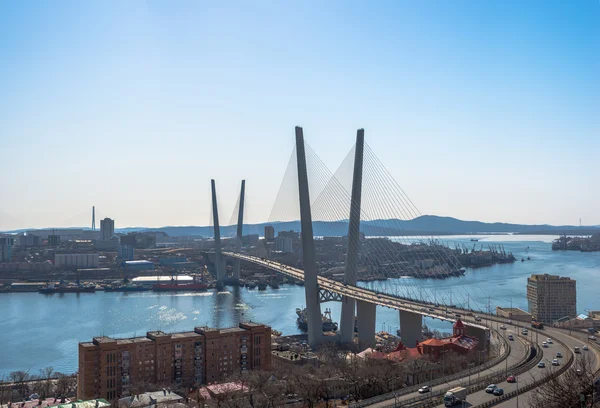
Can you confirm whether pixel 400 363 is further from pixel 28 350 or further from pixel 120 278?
pixel 120 278

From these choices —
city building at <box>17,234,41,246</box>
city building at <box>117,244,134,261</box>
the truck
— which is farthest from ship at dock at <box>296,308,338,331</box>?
city building at <box>17,234,41,246</box>

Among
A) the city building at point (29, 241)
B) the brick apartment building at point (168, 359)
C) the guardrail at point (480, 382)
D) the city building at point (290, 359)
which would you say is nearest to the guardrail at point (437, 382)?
the guardrail at point (480, 382)

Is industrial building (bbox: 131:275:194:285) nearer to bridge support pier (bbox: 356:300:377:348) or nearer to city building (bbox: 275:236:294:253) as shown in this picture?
city building (bbox: 275:236:294:253)

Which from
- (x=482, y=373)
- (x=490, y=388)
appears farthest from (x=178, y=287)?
(x=490, y=388)

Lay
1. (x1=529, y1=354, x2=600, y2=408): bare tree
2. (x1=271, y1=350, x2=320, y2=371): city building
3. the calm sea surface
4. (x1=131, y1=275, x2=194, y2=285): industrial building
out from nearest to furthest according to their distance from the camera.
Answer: (x1=529, y1=354, x2=600, y2=408): bare tree
(x1=271, y1=350, x2=320, y2=371): city building
the calm sea surface
(x1=131, y1=275, x2=194, y2=285): industrial building

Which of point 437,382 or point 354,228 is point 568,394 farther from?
point 354,228

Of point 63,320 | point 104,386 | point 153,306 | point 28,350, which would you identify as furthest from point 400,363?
point 153,306

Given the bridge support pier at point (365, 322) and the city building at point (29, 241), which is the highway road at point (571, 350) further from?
the city building at point (29, 241)
